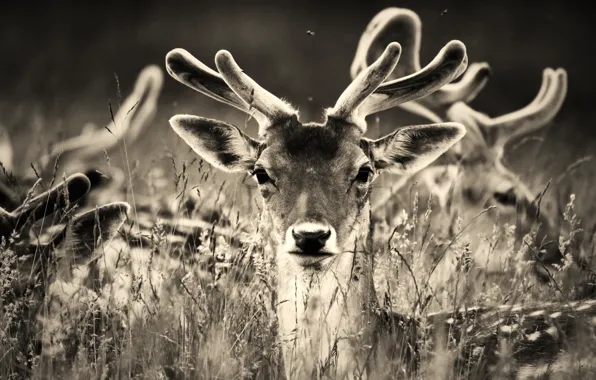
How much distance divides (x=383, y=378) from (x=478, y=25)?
4748mm

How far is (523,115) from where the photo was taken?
7660 millimetres

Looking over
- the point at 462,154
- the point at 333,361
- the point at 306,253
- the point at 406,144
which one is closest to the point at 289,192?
the point at 306,253

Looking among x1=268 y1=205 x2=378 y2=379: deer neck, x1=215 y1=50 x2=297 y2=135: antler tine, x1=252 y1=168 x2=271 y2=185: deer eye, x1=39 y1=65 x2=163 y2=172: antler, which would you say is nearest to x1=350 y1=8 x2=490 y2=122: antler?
x1=39 y1=65 x2=163 y2=172: antler

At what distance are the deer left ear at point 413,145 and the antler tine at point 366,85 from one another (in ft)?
0.54

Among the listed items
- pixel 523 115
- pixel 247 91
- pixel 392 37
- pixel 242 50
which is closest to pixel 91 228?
pixel 247 91

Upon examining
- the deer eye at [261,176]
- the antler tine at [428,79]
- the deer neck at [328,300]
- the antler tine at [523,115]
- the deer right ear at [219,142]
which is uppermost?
the antler tine at [523,115]

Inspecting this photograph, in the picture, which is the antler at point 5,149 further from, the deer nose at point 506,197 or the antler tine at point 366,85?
the deer nose at point 506,197

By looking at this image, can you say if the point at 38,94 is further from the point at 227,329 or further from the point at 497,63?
the point at 227,329

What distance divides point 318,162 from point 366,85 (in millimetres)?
562

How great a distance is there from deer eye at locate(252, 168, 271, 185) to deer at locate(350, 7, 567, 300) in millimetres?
1972

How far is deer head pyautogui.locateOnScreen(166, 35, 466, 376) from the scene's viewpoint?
424cm

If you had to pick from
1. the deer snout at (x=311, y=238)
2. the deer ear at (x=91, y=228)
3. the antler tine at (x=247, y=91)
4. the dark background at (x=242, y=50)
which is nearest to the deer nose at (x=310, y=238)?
the deer snout at (x=311, y=238)

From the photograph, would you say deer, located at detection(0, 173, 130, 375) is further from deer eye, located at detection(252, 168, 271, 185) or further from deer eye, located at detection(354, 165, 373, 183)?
deer eye, located at detection(354, 165, 373, 183)

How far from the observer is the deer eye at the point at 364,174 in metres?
4.66
